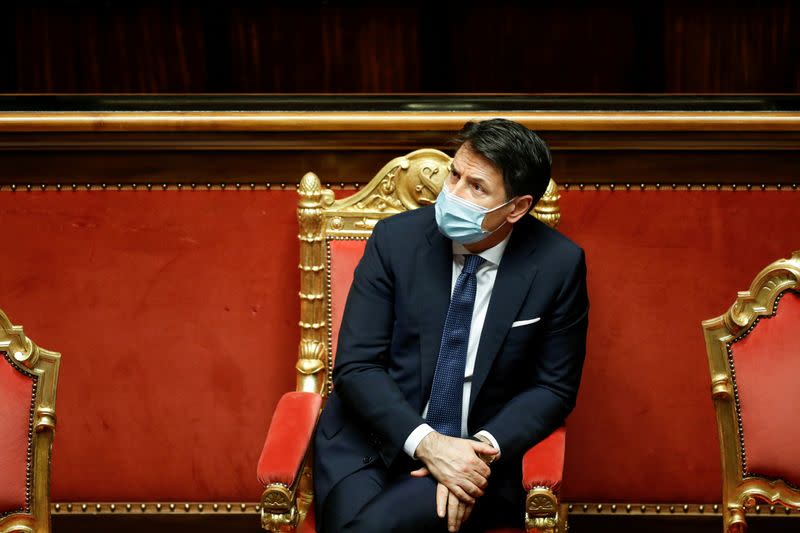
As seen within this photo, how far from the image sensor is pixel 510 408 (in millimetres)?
1944

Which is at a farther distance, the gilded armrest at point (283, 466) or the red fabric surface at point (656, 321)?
the red fabric surface at point (656, 321)

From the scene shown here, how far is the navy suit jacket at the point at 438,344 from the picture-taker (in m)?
1.95

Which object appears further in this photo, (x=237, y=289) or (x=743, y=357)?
(x=237, y=289)

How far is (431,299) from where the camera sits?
1.99 m

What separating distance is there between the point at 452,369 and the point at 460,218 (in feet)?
0.98

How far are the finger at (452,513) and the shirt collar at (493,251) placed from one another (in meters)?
0.48
